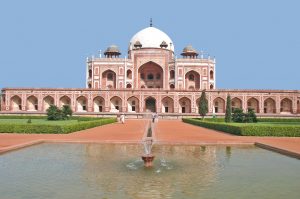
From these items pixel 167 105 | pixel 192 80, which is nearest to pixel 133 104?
pixel 167 105

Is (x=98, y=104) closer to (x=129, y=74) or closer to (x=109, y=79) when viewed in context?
(x=109, y=79)

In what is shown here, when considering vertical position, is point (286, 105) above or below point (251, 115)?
above

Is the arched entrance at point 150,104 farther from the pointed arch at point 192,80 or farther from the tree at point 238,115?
the tree at point 238,115

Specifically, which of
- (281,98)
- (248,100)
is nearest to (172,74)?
(248,100)

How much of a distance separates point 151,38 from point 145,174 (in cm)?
4325

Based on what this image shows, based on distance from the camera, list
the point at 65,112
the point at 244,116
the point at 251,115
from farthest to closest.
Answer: the point at 65,112, the point at 244,116, the point at 251,115

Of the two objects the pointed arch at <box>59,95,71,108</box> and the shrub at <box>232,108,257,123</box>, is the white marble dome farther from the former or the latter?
the shrub at <box>232,108,257,123</box>

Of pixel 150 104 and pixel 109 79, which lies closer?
pixel 150 104

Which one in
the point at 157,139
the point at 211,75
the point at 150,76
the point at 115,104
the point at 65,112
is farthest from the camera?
the point at 150,76

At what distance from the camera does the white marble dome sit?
160 feet

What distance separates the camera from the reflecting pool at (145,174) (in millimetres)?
5508

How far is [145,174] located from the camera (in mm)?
6938

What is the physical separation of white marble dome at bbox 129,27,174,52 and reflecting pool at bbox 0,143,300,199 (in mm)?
39165

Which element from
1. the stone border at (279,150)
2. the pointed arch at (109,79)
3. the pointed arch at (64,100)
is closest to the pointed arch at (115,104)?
the pointed arch at (109,79)
